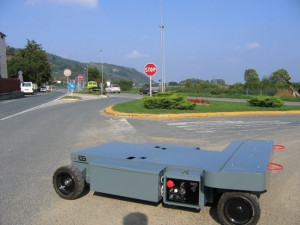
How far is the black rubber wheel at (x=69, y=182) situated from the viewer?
14.5 ft

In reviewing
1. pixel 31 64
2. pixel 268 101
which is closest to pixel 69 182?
pixel 268 101

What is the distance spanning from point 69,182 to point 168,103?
13392 millimetres

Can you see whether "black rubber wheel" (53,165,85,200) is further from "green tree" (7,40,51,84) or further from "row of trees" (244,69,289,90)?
"green tree" (7,40,51,84)

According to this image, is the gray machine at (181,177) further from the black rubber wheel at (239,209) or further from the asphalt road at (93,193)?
the asphalt road at (93,193)

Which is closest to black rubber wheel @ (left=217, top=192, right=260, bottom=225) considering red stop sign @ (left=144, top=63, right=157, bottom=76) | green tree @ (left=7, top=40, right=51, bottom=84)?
red stop sign @ (left=144, top=63, right=157, bottom=76)

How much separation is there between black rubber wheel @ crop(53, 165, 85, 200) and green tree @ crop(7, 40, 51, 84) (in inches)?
2622

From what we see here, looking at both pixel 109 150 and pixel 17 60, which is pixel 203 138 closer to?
pixel 109 150

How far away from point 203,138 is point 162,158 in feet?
17.7

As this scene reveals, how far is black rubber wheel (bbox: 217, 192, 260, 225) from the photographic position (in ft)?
11.8

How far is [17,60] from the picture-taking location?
67000 millimetres

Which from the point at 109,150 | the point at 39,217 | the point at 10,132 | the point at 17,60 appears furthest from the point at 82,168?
the point at 17,60

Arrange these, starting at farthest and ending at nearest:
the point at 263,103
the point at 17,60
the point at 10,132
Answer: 1. the point at 17,60
2. the point at 263,103
3. the point at 10,132

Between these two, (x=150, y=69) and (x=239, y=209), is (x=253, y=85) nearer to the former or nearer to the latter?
(x=150, y=69)

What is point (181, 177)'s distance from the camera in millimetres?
3711
